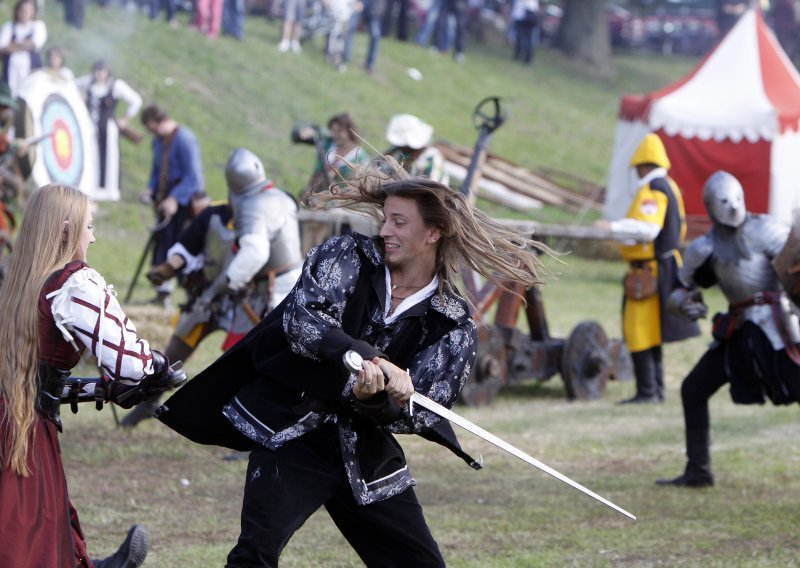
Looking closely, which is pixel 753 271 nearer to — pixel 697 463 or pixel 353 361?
pixel 697 463

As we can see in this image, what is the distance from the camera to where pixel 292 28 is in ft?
83.1

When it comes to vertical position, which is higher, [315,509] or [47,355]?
[47,355]

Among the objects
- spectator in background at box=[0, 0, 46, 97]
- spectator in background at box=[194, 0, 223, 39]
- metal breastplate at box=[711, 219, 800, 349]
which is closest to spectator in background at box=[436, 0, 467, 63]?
spectator in background at box=[194, 0, 223, 39]

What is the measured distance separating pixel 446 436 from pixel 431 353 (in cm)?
30

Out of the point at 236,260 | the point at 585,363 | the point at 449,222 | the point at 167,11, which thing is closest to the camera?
the point at 449,222

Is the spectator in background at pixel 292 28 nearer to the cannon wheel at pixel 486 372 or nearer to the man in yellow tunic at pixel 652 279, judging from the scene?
the man in yellow tunic at pixel 652 279

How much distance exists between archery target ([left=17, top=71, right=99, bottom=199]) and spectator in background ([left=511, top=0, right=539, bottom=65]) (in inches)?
772

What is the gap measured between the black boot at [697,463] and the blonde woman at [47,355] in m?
3.78

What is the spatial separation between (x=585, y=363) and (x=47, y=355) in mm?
6568

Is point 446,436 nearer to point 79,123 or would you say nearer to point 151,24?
point 79,123

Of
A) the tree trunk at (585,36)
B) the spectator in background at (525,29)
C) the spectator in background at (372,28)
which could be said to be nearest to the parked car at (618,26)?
the tree trunk at (585,36)

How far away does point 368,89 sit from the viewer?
983 inches

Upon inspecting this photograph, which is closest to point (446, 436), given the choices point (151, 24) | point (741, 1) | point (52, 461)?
point (52, 461)

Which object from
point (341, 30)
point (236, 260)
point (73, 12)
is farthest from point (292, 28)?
point (236, 260)
